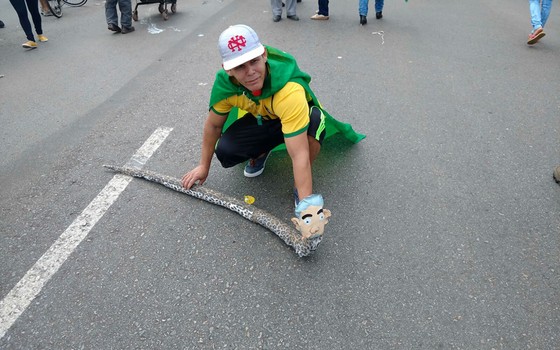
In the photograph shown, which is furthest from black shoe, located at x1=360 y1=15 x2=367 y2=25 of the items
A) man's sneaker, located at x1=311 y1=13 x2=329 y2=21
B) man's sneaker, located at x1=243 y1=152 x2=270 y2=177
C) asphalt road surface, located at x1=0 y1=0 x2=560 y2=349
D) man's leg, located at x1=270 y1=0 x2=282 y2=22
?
man's sneaker, located at x1=243 y1=152 x2=270 y2=177

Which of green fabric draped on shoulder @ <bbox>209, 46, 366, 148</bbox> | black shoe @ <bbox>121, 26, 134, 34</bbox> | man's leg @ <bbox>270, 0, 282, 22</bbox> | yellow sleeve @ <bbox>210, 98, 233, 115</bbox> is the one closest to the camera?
green fabric draped on shoulder @ <bbox>209, 46, 366, 148</bbox>

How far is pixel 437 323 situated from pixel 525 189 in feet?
4.69

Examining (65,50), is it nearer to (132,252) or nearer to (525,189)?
(132,252)

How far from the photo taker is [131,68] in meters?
4.91

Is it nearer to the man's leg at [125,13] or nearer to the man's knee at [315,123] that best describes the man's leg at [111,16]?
the man's leg at [125,13]

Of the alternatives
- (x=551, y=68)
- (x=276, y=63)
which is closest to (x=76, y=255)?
(x=276, y=63)

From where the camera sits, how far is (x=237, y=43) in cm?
190

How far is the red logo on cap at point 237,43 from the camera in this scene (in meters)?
1.89

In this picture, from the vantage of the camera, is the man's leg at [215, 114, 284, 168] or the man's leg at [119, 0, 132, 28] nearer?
the man's leg at [215, 114, 284, 168]

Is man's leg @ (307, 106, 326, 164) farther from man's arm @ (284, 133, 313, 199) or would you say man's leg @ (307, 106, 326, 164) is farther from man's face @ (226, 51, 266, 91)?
man's face @ (226, 51, 266, 91)

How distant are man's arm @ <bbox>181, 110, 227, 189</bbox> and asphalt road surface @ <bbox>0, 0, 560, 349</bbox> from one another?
0.15m

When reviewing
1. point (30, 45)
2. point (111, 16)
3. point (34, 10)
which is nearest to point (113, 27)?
point (111, 16)

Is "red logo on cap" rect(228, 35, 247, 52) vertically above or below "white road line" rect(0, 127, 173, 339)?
above

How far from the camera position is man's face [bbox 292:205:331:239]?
1911 millimetres
